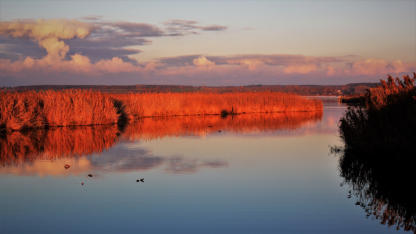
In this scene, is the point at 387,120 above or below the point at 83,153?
above

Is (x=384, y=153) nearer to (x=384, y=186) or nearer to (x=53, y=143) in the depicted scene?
(x=384, y=186)

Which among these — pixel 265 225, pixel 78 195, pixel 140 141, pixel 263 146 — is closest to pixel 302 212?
pixel 265 225

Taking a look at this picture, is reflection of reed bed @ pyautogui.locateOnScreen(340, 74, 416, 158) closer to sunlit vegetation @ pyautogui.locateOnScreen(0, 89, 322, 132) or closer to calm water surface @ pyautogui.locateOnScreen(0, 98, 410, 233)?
calm water surface @ pyautogui.locateOnScreen(0, 98, 410, 233)

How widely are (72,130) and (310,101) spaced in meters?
21.8

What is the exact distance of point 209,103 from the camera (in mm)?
30594

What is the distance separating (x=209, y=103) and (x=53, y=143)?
55.7 ft

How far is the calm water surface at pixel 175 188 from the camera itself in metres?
6.17

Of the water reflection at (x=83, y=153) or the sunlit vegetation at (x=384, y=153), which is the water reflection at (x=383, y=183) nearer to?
the sunlit vegetation at (x=384, y=153)

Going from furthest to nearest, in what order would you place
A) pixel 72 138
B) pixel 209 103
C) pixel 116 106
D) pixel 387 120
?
pixel 209 103 < pixel 116 106 < pixel 72 138 < pixel 387 120

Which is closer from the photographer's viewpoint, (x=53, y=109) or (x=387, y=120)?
(x=387, y=120)

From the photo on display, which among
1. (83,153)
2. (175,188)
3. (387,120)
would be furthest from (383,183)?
(83,153)

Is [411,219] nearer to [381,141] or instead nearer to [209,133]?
[381,141]

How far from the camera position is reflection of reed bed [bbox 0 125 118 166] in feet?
40.1

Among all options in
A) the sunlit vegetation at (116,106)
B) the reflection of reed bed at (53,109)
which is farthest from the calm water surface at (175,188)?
the sunlit vegetation at (116,106)
